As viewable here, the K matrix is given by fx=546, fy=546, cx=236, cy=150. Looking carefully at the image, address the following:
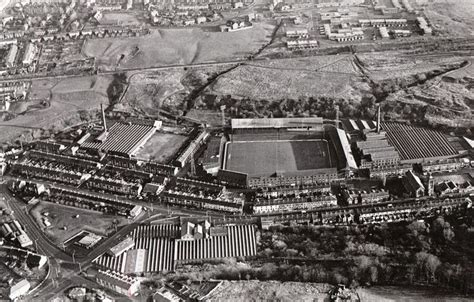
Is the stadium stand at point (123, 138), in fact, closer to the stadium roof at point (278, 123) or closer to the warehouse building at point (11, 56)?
the stadium roof at point (278, 123)

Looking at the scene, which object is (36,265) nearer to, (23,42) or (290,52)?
(290,52)

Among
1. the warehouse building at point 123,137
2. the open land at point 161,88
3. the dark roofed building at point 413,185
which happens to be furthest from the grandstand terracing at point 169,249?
the open land at point 161,88

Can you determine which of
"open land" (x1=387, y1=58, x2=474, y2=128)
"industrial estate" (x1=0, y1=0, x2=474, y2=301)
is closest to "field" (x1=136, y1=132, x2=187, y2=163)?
"industrial estate" (x1=0, y1=0, x2=474, y2=301)

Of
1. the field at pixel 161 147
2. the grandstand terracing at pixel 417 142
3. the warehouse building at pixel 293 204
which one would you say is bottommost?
the field at pixel 161 147

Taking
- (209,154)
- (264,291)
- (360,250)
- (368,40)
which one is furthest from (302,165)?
(368,40)

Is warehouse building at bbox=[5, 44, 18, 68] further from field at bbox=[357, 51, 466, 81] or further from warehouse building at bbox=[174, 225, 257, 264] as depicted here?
field at bbox=[357, 51, 466, 81]

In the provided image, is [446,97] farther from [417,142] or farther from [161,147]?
[161,147]

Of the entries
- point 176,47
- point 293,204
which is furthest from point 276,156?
point 176,47

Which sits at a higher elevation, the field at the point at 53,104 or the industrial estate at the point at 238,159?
the industrial estate at the point at 238,159
